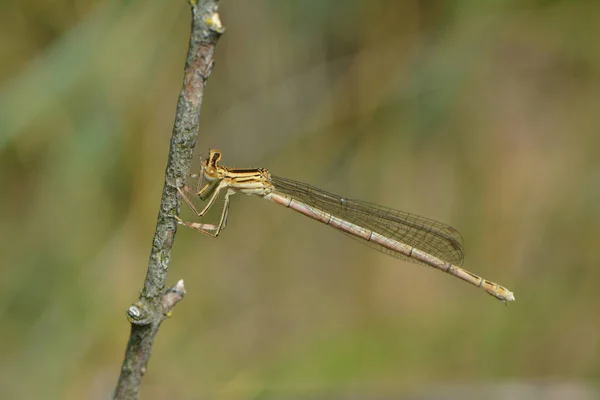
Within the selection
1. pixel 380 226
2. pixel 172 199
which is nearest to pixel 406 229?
pixel 380 226

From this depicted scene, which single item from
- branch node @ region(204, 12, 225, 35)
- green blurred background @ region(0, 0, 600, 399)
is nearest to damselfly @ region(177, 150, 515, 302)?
green blurred background @ region(0, 0, 600, 399)

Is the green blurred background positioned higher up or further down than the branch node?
higher up

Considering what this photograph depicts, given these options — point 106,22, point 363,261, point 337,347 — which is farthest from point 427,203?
point 106,22

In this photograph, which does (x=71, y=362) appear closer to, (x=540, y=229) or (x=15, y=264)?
(x=15, y=264)

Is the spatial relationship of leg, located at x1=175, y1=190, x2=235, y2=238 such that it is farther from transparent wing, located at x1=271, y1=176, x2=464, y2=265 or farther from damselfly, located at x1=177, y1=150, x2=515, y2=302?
transparent wing, located at x1=271, y1=176, x2=464, y2=265

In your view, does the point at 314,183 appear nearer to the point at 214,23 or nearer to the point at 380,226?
the point at 380,226

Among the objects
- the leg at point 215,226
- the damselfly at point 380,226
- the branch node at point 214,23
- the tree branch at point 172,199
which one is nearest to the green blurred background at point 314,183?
the damselfly at point 380,226

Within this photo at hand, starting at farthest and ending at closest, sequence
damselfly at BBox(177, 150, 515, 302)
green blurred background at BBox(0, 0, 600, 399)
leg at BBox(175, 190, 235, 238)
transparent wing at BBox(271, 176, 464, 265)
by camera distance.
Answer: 1. green blurred background at BBox(0, 0, 600, 399)
2. transparent wing at BBox(271, 176, 464, 265)
3. damselfly at BBox(177, 150, 515, 302)
4. leg at BBox(175, 190, 235, 238)
